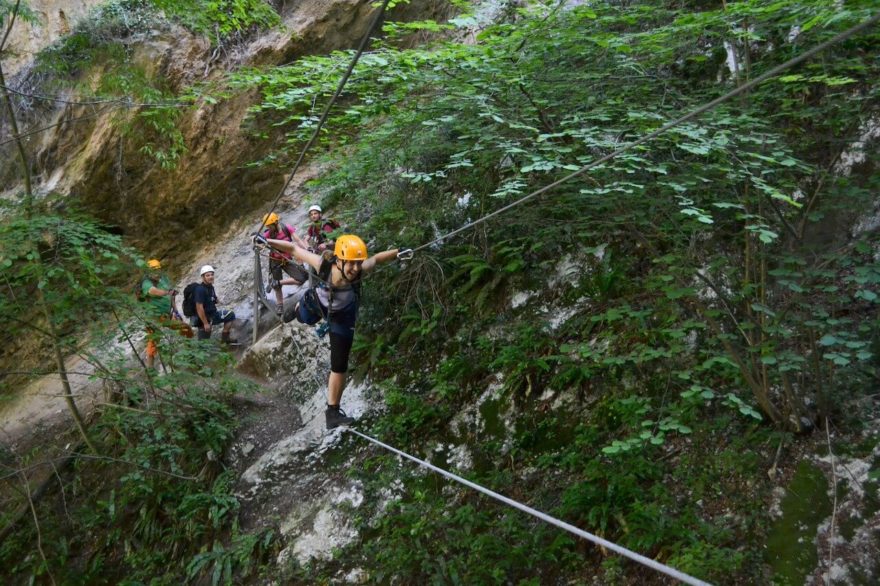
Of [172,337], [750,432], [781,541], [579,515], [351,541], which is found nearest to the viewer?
[781,541]

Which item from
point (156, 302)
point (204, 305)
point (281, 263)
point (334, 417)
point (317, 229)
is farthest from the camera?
point (204, 305)

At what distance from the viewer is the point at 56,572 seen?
24.5ft

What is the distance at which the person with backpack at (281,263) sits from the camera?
8648 mm

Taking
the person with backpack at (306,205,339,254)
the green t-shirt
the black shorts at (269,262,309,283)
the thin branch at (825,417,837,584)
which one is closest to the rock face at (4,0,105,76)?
the black shorts at (269,262,309,283)

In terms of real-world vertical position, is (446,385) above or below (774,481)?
below

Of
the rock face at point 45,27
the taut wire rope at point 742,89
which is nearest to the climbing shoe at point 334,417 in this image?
the taut wire rope at point 742,89

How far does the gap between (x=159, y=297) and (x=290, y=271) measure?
6.19ft

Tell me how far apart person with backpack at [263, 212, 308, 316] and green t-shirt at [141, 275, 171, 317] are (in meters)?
1.48

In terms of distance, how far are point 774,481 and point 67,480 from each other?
9020mm

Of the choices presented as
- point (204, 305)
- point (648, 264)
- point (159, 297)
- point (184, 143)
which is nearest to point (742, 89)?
point (648, 264)

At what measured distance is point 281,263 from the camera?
9164 millimetres

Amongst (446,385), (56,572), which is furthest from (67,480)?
(446,385)

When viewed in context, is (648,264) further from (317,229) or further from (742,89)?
(317,229)

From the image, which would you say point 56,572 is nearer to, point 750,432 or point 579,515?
point 579,515
